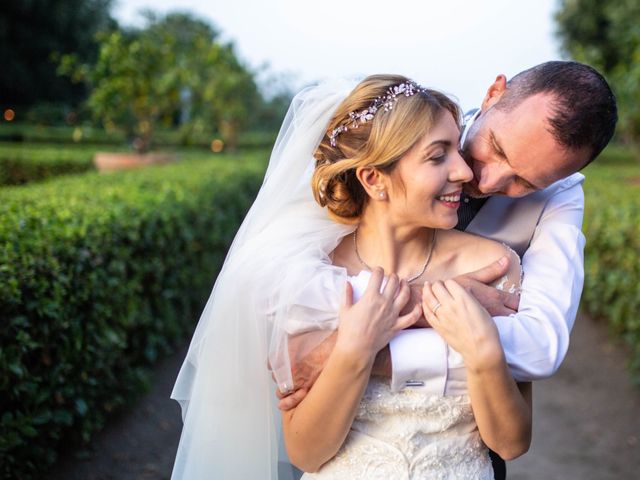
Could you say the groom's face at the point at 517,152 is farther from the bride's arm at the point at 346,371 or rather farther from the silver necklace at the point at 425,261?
the bride's arm at the point at 346,371

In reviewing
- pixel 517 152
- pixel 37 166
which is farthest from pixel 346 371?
pixel 37 166

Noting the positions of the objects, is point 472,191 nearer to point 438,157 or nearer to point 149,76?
point 438,157

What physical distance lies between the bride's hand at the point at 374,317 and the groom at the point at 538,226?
0.21 ft

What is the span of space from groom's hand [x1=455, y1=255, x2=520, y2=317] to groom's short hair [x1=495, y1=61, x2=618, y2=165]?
456mm

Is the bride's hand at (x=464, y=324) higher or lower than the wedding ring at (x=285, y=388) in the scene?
higher

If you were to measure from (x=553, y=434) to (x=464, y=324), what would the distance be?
→ 12.8ft

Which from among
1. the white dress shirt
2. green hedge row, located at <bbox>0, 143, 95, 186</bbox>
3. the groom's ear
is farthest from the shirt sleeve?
green hedge row, located at <bbox>0, 143, 95, 186</bbox>

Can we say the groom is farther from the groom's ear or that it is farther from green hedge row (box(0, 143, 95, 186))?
green hedge row (box(0, 143, 95, 186))

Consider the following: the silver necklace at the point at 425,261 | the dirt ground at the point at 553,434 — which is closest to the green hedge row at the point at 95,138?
the dirt ground at the point at 553,434

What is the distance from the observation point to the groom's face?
2279 millimetres

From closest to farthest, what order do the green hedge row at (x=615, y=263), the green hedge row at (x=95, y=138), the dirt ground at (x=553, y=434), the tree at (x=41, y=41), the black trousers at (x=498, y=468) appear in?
1. the black trousers at (x=498, y=468)
2. the dirt ground at (x=553, y=434)
3. the green hedge row at (x=615, y=263)
4. the green hedge row at (x=95, y=138)
5. the tree at (x=41, y=41)

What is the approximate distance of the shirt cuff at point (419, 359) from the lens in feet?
7.11

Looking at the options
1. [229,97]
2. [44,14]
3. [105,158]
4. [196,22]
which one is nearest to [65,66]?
[105,158]

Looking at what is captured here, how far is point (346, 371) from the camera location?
209 cm
